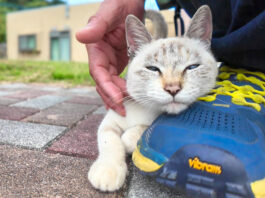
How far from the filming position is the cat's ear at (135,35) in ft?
4.32

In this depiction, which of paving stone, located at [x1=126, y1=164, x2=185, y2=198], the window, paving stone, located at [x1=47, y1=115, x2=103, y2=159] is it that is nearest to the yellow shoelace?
paving stone, located at [x1=126, y1=164, x2=185, y2=198]

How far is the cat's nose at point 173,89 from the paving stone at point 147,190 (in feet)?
1.11

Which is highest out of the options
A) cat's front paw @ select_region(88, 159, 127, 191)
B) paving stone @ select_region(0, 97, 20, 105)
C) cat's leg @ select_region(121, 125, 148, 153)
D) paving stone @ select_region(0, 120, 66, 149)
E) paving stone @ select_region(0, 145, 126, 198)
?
cat's leg @ select_region(121, 125, 148, 153)

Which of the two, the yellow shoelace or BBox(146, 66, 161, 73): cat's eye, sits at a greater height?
BBox(146, 66, 161, 73): cat's eye

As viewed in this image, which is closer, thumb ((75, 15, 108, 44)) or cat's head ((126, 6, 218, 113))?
cat's head ((126, 6, 218, 113))

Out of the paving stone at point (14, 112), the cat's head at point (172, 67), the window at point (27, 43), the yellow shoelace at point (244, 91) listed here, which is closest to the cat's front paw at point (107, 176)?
the cat's head at point (172, 67)

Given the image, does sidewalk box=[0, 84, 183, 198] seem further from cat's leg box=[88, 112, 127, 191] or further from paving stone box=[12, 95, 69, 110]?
paving stone box=[12, 95, 69, 110]

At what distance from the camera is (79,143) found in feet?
4.12

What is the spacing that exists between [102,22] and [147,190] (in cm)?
95

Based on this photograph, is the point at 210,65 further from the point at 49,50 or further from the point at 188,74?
the point at 49,50

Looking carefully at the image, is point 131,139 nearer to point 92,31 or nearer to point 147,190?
point 147,190

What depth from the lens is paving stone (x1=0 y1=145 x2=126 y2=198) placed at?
80 cm

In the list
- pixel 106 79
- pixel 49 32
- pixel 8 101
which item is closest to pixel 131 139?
pixel 106 79

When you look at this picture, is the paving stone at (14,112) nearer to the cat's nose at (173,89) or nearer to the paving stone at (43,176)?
the paving stone at (43,176)
